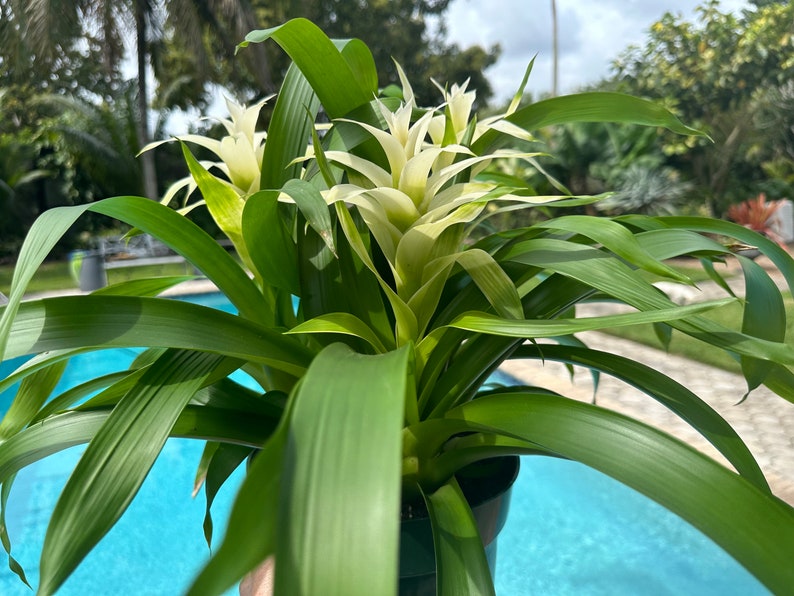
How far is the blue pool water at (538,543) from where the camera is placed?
5.44 ft

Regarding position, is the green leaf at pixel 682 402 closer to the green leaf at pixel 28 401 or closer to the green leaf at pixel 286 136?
the green leaf at pixel 286 136

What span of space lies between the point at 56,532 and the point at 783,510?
1.72ft

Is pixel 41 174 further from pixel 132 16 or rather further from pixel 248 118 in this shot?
pixel 248 118

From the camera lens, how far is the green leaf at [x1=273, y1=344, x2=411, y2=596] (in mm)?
262

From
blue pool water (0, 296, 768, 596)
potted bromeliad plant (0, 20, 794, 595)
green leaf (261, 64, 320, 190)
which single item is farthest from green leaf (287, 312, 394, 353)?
blue pool water (0, 296, 768, 596)

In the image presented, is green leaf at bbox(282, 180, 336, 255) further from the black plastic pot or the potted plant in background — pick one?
the potted plant in background

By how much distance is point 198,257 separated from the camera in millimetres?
629

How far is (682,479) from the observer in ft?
1.38

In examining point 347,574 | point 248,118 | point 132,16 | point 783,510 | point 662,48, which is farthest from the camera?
point 662,48

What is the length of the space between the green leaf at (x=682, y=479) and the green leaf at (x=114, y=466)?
1.00 feet

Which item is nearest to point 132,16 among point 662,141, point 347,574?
point 662,141

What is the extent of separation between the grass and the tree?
24.1 ft

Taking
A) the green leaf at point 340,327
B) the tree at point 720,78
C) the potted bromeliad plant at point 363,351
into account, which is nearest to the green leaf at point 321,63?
the potted bromeliad plant at point 363,351

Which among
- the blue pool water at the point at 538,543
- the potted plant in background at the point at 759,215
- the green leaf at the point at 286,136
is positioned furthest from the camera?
Answer: the potted plant in background at the point at 759,215
